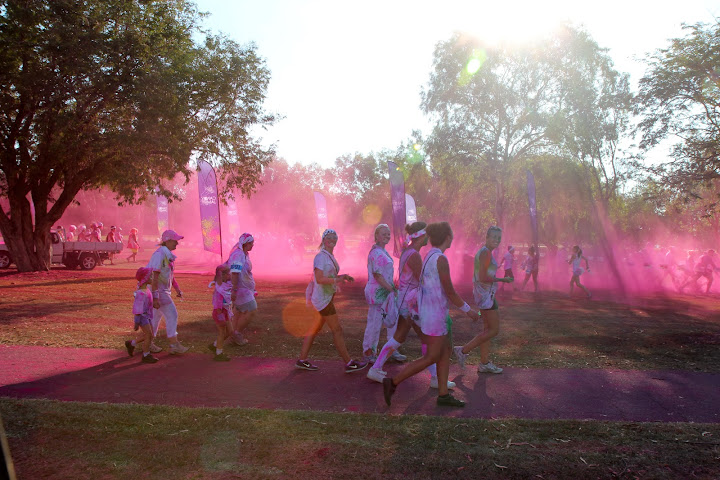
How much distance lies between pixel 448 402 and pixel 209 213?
45.3ft

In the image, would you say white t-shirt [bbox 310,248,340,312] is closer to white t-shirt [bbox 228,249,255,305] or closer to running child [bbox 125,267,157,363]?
white t-shirt [bbox 228,249,255,305]

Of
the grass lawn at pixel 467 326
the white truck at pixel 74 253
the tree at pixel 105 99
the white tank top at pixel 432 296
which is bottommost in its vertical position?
the grass lawn at pixel 467 326

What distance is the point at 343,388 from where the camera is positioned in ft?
19.7

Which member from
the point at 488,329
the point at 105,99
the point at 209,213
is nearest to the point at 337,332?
the point at 488,329

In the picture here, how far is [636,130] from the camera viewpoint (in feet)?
64.2

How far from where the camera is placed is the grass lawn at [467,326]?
786 cm

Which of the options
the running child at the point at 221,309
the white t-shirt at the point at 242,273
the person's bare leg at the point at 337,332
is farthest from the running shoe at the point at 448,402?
the white t-shirt at the point at 242,273

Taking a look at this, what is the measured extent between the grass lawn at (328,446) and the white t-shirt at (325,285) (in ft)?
6.17

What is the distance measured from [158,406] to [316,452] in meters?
1.94

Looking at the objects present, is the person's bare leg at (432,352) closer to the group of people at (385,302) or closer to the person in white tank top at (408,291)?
the group of people at (385,302)

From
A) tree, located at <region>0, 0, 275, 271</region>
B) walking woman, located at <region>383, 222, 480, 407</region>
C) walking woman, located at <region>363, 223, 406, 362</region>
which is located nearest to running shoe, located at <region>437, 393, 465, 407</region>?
walking woman, located at <region>383, 222, 480, 407</region>

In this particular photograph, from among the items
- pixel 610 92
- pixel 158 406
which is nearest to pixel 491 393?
pixel 158 406

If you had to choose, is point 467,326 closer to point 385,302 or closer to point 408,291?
point 385,302

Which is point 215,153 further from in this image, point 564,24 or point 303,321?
point 564,24
